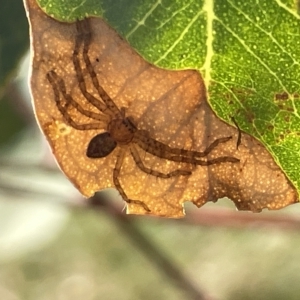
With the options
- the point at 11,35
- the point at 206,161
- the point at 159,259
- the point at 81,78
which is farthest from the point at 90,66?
the point at 159,259

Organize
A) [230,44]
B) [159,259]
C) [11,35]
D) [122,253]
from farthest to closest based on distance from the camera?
[122,253], [159,259], [11,35], [230,44]

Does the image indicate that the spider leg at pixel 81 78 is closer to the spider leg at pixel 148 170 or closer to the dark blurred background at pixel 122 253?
the spider leg at pixel 148 170

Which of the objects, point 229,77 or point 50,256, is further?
point 50,256

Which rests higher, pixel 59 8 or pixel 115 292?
pixel 59 8

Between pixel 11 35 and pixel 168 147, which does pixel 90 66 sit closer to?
pixel 168 147

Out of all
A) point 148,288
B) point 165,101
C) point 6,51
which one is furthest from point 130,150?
point 148,288

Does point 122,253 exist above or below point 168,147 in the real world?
below

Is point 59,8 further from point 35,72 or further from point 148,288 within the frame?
point 148,288

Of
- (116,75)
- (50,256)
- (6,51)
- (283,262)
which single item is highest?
(116,75)
